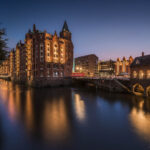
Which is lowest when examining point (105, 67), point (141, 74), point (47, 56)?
point (141, 74)

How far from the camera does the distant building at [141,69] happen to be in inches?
1024

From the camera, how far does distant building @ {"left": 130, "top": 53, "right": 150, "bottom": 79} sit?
26.0 m

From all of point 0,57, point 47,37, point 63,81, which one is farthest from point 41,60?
point 0,57

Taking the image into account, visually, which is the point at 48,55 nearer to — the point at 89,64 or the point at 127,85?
the point at 127,85

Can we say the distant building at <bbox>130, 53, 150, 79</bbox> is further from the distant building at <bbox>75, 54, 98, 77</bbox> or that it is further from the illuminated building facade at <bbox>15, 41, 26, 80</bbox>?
the distant building at <bbox>75, 54, 98, 77</bbox>

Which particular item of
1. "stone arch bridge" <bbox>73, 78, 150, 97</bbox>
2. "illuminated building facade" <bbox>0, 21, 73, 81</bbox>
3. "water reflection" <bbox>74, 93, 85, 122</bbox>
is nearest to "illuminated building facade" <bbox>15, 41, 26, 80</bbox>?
"illuminated building facade" <bbox>0, 21, 73, 81</bbox>

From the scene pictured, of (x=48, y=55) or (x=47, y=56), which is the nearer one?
(x=47, y=56)

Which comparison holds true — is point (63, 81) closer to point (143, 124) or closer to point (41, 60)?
point (41, 60)

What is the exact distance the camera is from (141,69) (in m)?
27.5

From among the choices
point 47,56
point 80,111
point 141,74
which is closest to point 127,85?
point 141,74

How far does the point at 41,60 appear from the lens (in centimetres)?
5012

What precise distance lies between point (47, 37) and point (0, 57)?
41.9 metres

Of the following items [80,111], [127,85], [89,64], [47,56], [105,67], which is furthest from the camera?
[89,64]

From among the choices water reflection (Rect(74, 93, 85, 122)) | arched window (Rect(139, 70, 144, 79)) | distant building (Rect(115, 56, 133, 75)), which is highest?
distant building (Rect(115, 56, 133, 75))
